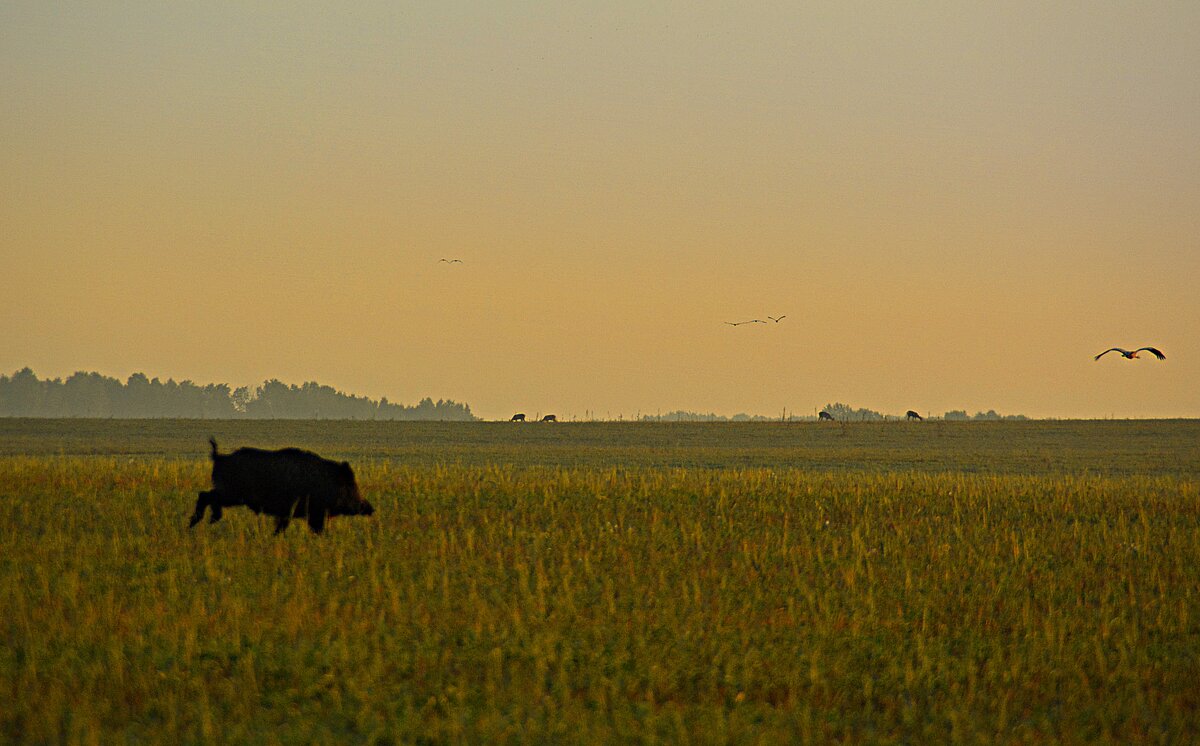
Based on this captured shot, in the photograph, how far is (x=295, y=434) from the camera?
68.7 meters

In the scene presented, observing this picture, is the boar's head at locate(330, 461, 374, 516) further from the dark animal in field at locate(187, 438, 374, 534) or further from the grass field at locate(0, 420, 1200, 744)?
the grass field at locate(0, 420, 1200, 744)

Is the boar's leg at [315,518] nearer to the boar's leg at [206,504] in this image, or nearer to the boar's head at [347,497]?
the boar's head at [347,497]

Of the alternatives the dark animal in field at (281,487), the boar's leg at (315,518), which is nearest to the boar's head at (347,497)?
the dark animal in field at (281,487)

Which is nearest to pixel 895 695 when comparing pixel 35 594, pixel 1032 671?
pixel 1032 671

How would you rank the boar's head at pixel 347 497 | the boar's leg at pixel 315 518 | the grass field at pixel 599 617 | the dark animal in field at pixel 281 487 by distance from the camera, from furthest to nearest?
the boar's head at pixel 347 497 → the boar's leg at pixel 315 518 → the dark animal in field at pixel 281 487 → the grass field at pixel 599 617

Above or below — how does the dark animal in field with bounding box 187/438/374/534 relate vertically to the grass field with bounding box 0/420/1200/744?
above

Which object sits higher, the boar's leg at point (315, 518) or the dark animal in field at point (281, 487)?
the dark animal in field at point (281, 487)

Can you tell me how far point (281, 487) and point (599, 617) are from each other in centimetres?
630

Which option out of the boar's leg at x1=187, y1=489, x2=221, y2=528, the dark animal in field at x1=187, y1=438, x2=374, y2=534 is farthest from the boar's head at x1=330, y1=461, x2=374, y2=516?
the boar's leg at x1=187, y1=489, x2=221, y2=528

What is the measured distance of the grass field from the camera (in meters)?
8.37

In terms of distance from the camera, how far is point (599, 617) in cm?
1141

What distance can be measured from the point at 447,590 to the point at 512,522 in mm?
6817

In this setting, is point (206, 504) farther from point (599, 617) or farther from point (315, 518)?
point (599, 617)

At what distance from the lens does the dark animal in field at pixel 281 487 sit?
15.2 m
